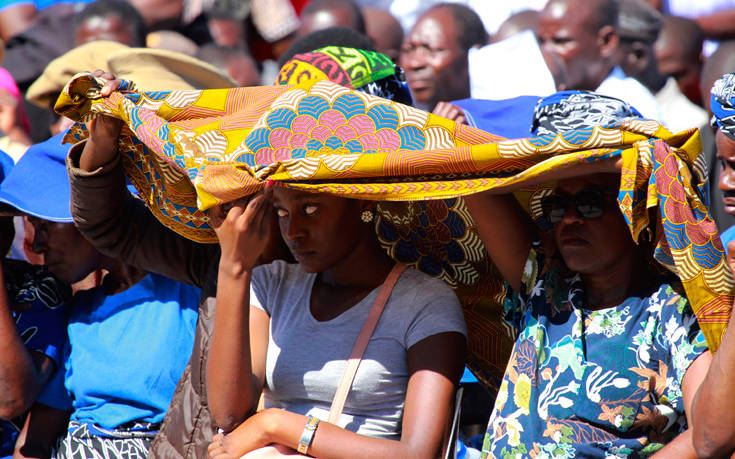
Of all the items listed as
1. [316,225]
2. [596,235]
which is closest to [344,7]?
[316,225]

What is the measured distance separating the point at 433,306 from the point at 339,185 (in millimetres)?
502

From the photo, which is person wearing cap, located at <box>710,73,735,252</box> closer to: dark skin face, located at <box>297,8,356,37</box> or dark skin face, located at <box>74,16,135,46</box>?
Answer: dark skin face, located at <box>297,8,356,37</box>

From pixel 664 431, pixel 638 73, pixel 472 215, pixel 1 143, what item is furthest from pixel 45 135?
pixel 664 431

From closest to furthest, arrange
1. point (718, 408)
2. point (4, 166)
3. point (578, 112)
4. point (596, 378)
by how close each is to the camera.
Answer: point (718, 408)
point (596, 378)
point (578, 112)
point (4, 166)

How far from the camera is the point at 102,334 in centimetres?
335

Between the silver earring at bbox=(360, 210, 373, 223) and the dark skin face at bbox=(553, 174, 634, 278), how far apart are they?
0.66m

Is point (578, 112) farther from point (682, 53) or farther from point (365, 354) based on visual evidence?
point (682, 53)

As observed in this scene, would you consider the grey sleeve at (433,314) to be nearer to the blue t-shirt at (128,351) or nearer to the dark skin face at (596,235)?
the dark skin face at (596,235)

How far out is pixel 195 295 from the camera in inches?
134

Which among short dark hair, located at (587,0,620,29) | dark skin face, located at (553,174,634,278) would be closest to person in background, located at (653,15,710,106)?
short dark hair, located at (587,0,620,29)

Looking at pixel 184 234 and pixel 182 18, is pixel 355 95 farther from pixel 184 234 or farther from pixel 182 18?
pixel 182 18

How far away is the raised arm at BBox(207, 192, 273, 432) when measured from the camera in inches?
101

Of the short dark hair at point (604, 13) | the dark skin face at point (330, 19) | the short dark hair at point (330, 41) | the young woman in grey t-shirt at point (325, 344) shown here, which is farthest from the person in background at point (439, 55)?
the young woman in grey t-shirt at point (325, 344)

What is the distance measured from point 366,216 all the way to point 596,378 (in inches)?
35.6
